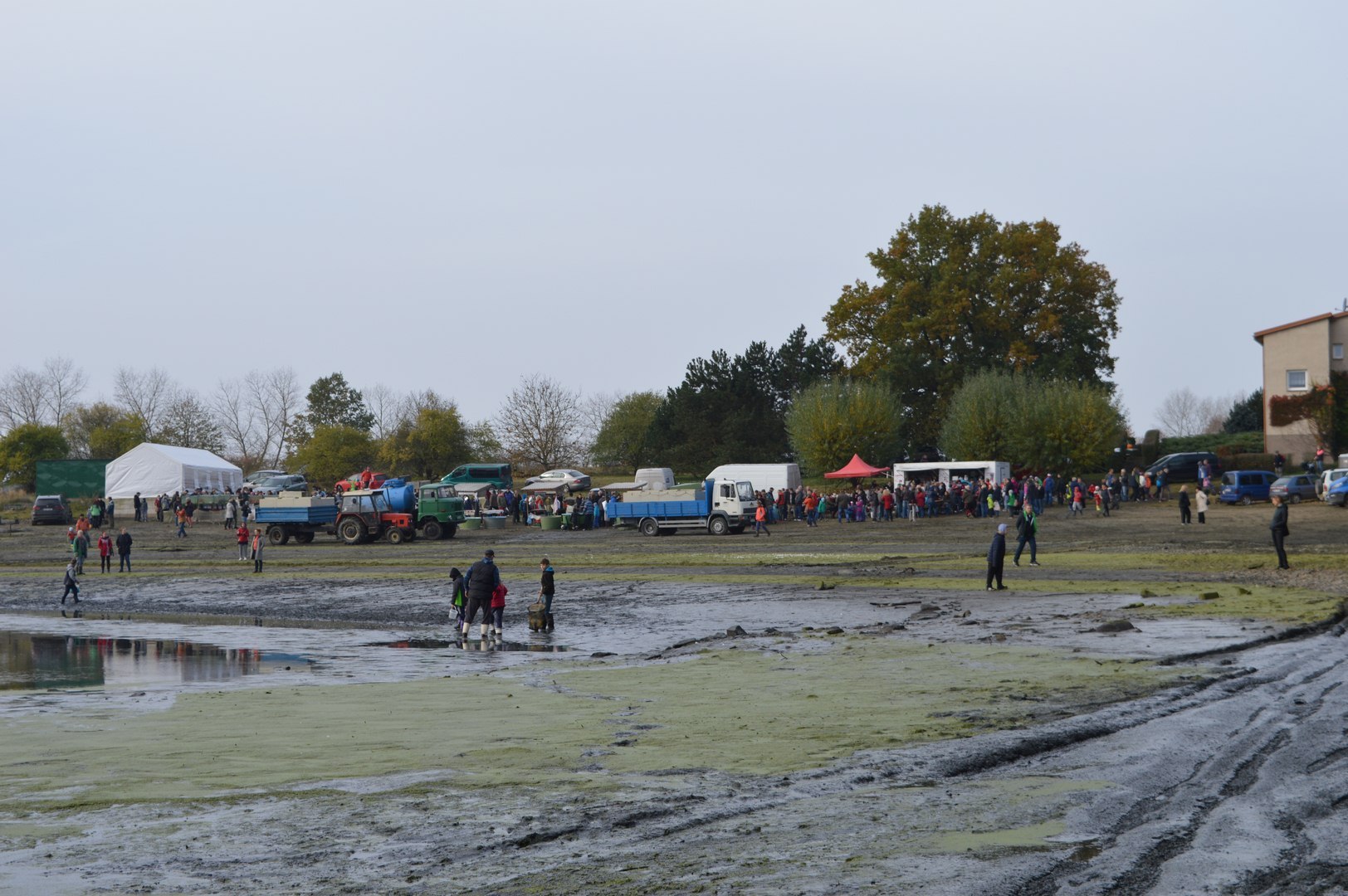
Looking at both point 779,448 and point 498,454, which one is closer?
point 779,448

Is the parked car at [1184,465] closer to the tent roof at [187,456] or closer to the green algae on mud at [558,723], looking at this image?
the green algae on mud at [558,723]

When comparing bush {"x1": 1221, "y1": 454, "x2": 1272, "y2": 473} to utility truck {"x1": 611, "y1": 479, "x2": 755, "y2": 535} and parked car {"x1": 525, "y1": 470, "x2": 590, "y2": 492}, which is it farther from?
parked car {"x1": 525, "y1": 470, "x2": 590, "y2": 492}

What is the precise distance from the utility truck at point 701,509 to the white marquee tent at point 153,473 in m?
31.3

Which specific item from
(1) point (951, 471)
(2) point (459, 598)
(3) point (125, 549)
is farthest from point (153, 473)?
(2) point (459, 598)

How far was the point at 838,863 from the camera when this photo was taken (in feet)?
23.2

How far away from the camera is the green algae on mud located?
1016cm

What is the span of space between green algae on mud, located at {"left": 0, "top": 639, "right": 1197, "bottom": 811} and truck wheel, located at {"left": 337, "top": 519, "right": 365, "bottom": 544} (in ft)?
114

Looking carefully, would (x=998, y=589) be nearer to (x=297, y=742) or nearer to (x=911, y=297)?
(x=297, y=742)

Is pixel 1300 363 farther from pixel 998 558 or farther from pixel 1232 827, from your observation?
pixel 1232 827

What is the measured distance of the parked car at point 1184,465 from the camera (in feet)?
202

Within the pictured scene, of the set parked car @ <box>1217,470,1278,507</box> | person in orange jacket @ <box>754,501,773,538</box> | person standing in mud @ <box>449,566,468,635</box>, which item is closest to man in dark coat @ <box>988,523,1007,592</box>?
person standing in mud @ <box>449,566,468,635</box>

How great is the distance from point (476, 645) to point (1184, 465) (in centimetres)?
5124

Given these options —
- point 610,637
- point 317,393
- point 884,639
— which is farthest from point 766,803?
point 317,393

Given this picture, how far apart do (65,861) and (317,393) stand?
117 m
